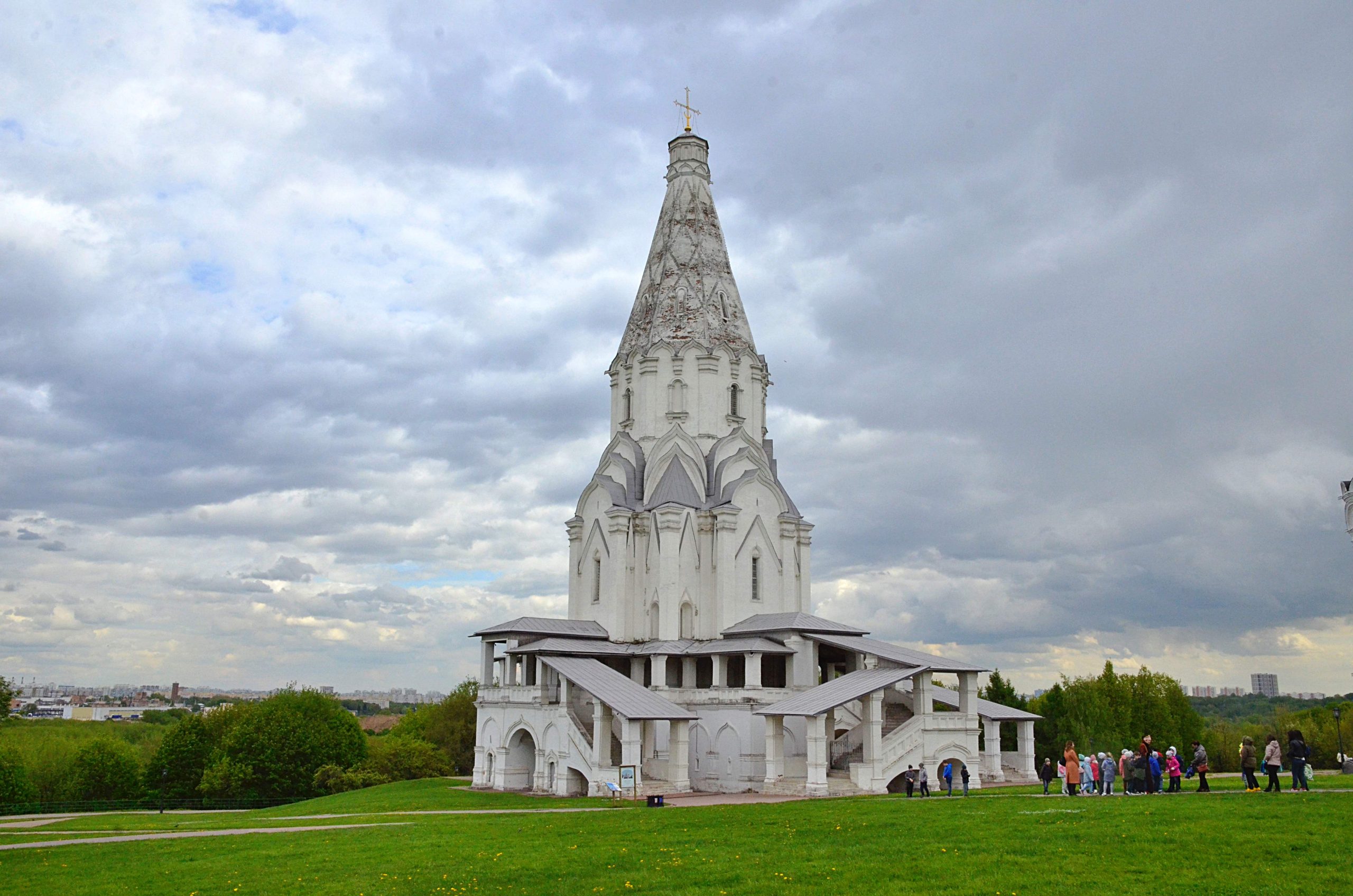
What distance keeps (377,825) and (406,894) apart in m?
11.8

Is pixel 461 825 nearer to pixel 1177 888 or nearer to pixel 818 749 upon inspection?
pixel 818 749

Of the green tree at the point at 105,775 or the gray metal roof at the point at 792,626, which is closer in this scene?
the gray metal roof at the point at 792,626

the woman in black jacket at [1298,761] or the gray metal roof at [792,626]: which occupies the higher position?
the gray metal roof at [792,626]

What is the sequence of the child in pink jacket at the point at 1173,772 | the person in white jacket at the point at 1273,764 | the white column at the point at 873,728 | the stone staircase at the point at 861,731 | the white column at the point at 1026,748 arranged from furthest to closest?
1. the white column at the point at 1026,748
2. the stone staircase at the point at 861,731
3. the white column at the point at 873,728
4. the child in pink jacket at the point at 1173,772
5. the person in white jacket at the point at 1273,764

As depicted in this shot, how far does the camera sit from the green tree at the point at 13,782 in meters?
48.0

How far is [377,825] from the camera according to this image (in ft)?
80.0

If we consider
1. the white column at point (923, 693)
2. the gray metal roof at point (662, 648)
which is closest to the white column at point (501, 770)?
the gray metal roof at point (662, 648)

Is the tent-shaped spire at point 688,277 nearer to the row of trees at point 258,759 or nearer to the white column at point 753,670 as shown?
the white column at point 753,670

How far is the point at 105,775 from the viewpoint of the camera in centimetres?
5359

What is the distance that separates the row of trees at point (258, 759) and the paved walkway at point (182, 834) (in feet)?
66.0

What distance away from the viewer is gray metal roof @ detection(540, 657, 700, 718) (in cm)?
3141

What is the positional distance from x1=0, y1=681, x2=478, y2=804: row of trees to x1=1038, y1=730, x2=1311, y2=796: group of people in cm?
2901

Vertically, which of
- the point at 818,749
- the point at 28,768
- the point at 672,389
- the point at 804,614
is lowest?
the point at 28,768

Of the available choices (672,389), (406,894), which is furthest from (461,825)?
(672,389)
